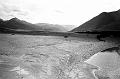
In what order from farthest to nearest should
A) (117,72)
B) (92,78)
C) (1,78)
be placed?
1. (117,72)
2. (92,78)
3. (1,78)

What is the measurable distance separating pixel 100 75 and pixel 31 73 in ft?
18.8

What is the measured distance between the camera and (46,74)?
11781mm

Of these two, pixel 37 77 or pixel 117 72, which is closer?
pixel 37 77

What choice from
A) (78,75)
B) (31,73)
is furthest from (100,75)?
(31,73)

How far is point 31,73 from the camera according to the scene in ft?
39.1

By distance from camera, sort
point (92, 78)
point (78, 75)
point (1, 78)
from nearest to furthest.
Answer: point (1, 78)
point (92, 78)
point (78, 75)

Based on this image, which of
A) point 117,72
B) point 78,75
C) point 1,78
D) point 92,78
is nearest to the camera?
point 1,78

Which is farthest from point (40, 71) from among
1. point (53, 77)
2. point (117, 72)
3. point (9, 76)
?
point (117, 72)

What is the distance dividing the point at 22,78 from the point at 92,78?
5298 mm

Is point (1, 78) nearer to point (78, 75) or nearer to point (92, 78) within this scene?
point (78, 75)

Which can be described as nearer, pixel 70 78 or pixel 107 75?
pixel 70 78

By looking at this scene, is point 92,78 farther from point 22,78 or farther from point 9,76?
point 9,76

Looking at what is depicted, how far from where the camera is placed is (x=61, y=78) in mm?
10555

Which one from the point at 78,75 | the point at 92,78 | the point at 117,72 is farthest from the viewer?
the point at 117,72
